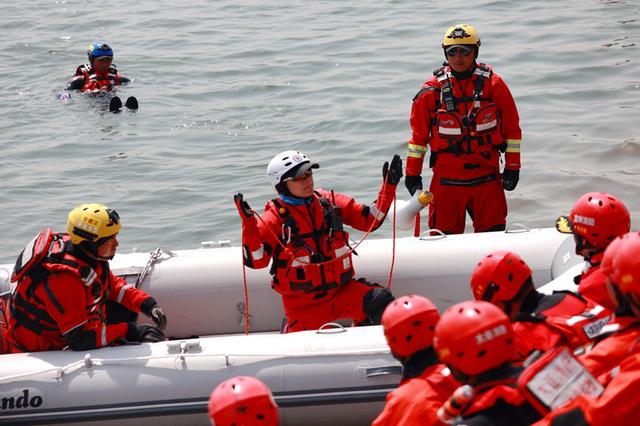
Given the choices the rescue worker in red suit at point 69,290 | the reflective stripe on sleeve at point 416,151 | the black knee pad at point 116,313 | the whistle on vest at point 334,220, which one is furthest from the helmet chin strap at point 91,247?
the reflective stripe on sleeve at point 416,151

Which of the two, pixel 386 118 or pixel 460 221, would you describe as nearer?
pixel 460 221

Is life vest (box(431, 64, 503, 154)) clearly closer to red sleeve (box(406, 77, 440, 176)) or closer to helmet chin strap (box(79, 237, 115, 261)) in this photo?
red sleeve (box(406, 77, 440, 176))

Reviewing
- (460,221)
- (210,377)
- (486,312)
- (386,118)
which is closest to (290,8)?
(386,118)

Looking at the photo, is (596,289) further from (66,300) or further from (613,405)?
(66,300)

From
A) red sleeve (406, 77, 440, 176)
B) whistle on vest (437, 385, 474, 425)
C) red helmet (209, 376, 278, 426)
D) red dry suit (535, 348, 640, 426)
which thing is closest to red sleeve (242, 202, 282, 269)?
red sleeve (406, 77, 440, 176)

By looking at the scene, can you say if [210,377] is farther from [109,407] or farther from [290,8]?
[290,8]

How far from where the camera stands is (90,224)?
15.9 feet

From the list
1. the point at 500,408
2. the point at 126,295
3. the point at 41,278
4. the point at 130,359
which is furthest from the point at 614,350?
the point at 126,295

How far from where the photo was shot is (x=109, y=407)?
4.71 m

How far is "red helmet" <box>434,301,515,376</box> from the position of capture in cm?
301

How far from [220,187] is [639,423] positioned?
277 inches

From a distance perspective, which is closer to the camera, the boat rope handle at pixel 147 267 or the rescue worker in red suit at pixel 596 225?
the rescue worker in red suit at pixel 596 225

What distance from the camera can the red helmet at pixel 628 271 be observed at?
299 centimetres

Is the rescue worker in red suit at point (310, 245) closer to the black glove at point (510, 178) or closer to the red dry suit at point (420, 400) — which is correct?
the black glove at point (510, 178)
